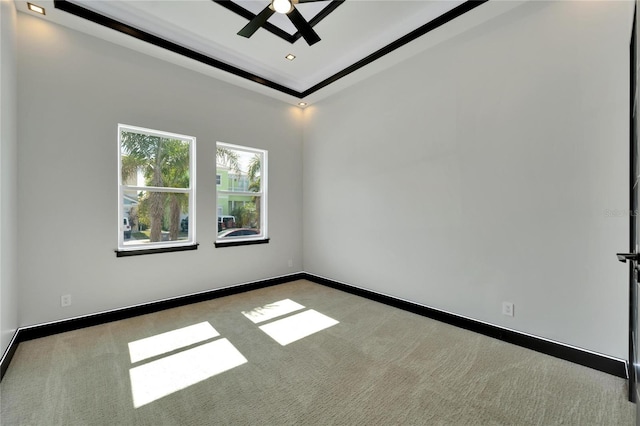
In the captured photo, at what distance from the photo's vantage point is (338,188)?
430cm

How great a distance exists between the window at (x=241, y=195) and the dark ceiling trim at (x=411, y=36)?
5.29 feet

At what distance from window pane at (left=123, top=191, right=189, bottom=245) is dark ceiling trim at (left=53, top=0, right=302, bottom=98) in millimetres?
1688

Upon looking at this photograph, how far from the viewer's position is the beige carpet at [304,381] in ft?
5.45

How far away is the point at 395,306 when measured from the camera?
11.4ft

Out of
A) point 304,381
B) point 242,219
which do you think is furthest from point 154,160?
point 304,381

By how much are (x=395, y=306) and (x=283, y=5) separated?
11.0 feet

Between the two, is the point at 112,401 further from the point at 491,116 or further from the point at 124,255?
the point at 491,116

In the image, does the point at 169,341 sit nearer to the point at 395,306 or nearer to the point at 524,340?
the point at 395,306

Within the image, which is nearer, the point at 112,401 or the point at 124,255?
the point at 112,401

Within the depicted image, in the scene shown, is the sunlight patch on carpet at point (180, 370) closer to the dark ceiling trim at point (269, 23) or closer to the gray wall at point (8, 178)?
the gray wall at point (8, 178)

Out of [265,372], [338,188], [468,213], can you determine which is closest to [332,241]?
[338,188]

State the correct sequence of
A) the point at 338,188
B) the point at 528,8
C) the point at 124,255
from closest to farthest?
the point at 528,8 < the point at 124,255 < the point at 338,188

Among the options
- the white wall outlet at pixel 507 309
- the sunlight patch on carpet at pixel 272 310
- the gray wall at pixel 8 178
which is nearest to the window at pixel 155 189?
the gray wall at pixel 8 178

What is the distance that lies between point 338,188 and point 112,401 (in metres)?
3.39
